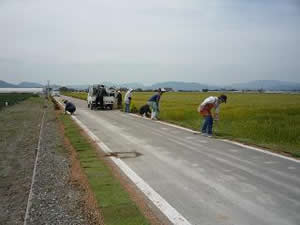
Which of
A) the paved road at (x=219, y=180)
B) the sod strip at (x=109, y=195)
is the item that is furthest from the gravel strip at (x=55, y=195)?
the paved road at (x=219, y=180)

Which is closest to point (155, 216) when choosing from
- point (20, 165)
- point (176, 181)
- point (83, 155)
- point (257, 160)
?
point (176, 181)

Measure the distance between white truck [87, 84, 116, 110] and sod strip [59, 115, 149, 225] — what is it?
61.9 feet

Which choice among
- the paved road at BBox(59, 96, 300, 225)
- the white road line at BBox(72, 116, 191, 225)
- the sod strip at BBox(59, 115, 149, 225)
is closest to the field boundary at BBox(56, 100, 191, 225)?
the white road line at BBox(72, 116, 191, 225)

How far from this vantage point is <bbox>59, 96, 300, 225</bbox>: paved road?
5035mm

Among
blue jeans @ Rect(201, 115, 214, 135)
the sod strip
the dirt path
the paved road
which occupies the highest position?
blue jeans @ Rect(201, 115, 214, 135)

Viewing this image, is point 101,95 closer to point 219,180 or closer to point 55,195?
point 55,195

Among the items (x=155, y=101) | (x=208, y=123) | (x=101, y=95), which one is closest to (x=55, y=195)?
(x=208, y=123)

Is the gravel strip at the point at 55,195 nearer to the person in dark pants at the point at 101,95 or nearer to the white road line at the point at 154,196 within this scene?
the white road line at the point at 154,196

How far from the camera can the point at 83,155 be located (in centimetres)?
987

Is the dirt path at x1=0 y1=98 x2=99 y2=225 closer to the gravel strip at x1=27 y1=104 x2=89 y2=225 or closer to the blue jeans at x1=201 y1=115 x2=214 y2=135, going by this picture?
the gravel strip at x1=27 y1=104 x2=89 y2=225

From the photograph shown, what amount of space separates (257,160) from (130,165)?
10.8ft

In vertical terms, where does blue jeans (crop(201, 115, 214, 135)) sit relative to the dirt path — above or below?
above

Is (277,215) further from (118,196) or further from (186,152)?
(186,152)

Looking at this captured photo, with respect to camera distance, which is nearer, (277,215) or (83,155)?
(277,215)
